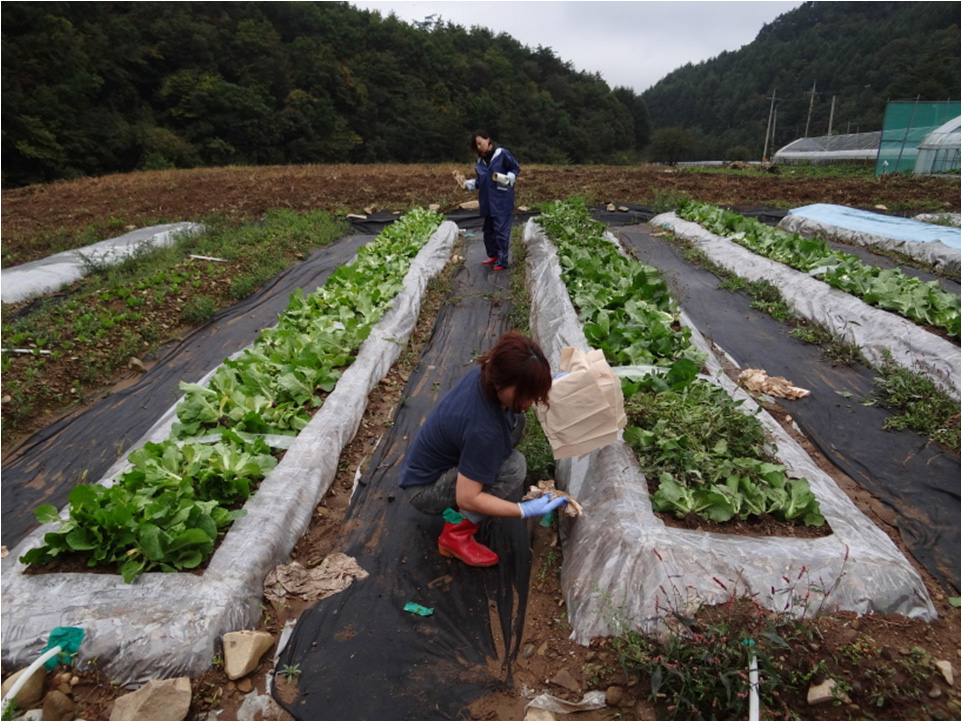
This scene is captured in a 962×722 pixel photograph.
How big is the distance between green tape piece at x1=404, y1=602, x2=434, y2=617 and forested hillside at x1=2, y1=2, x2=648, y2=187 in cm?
2767

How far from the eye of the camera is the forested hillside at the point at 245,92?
77.0 feet

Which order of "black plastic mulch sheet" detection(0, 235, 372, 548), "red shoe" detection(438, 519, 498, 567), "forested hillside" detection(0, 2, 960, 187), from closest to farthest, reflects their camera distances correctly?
"red shoe" detection(438, 519, 498, 567) → "black plastic mulch sheet" detection(0, 235, 372, 548) → "forested hillside" detection(0, 2, 960, 187)

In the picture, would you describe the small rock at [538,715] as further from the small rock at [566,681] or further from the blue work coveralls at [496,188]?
the blue work coveralls at [496,188]

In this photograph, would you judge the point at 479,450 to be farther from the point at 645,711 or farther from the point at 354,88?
the point at 354,88

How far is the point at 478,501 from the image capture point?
8.32 ft

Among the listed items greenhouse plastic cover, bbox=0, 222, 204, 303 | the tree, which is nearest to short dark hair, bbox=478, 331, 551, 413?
greenhouse plastic cover, bbox=0, 222, 204, 303

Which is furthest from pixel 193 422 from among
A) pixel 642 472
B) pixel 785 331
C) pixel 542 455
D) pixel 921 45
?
pixel 921 45

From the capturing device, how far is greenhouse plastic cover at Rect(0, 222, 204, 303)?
24.1ft

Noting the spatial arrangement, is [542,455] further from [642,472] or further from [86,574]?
[86,574]

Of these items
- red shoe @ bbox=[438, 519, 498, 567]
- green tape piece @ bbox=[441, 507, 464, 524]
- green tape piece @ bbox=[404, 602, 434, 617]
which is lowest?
green tape piece @ bbox=[404, 602, 434, 617]

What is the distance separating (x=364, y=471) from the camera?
3.73 meters

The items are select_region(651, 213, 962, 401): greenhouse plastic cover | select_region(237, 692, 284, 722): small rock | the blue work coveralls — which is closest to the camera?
select_region(237, 692, 284, 722): small rock

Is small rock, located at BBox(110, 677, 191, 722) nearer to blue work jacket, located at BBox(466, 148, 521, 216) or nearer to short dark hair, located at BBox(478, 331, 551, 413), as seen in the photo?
short dark hair, located at BBox(478, 331, 551, 413)

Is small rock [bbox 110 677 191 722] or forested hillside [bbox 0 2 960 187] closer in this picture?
small rock [bbox 110 677 191 722]
